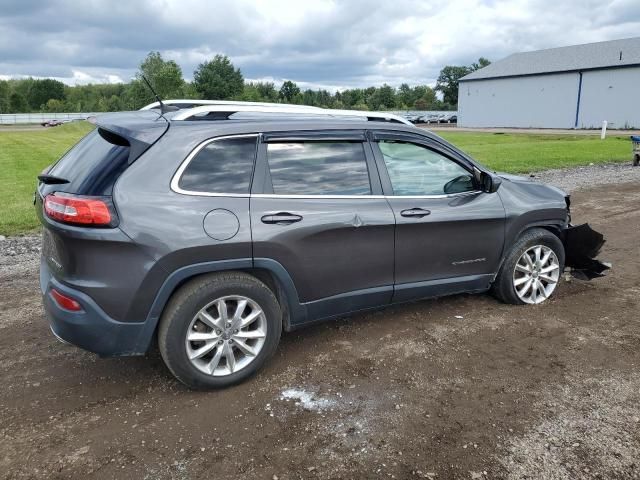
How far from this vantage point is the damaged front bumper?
5078 millimetres

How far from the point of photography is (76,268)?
3076mm

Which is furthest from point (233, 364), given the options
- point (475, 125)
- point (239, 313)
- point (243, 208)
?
point (475, 125)

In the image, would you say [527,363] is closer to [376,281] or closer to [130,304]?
[376,281]

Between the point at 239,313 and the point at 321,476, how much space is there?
1.18 meters

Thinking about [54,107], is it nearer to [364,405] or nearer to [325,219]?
[325,219]

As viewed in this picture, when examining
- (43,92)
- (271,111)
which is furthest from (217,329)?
(43,92)

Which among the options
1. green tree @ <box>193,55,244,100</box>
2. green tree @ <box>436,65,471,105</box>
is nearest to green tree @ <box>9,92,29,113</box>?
green tree @ <box>193,55,244,100</box>

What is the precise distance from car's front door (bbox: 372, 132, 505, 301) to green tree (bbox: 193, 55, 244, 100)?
83225 millimetres

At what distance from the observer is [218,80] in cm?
8494

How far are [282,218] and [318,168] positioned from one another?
0.52 meters

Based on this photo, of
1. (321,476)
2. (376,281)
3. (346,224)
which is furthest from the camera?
(376,281)

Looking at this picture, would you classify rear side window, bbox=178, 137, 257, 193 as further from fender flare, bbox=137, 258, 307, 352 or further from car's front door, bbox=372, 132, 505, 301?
car's front door, bbox=372, 132, 505, 301

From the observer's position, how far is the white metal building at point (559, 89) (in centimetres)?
4581

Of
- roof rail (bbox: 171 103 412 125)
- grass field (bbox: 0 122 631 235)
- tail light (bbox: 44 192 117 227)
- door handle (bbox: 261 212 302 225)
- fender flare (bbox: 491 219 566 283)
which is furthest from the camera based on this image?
grass field (bbox: 0 122 631 235)
